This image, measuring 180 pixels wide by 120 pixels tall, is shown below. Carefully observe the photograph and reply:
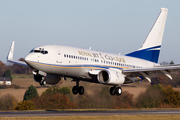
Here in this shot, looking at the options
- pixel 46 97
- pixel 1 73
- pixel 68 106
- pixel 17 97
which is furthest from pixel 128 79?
pixel 1 73

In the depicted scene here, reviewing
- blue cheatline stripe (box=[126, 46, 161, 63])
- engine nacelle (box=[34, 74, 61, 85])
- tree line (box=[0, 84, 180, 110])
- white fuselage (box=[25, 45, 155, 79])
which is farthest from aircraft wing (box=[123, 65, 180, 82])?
engine nacelle (box=[34, 74, 61, 85])

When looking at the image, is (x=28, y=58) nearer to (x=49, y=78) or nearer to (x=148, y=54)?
(x=49, y=78)

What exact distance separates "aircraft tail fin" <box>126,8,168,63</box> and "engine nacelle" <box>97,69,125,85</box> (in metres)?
10.4

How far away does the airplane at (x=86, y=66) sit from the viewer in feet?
111

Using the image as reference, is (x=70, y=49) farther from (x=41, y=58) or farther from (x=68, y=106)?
(x=68, y=106)

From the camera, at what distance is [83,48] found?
39438mm

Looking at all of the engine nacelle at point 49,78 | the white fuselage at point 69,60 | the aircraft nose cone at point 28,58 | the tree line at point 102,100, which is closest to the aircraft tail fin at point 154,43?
the tree line at point 102,100


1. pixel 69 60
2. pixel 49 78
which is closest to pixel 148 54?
pixel 49 78

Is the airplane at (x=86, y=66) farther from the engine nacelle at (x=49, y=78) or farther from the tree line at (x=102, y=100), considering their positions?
the tree line at (x=102, y=100)

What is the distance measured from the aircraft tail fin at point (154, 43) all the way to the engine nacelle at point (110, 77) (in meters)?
10.4

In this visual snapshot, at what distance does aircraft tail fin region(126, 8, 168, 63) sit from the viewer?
4953cm

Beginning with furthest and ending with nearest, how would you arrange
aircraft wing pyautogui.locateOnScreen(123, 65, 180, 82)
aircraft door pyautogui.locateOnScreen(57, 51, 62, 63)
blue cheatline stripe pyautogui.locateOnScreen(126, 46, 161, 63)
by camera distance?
blue cheatline stripe pyautogui.locateOnScreen(126, 46, 161, 63)
aircraft wing pyautogui.locateOnScreen(123, 65, 180, 82)
aircraft door pyautogui.locateOnScreen(57, 51, 62, 63)

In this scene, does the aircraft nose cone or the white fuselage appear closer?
the aircraft nose cone

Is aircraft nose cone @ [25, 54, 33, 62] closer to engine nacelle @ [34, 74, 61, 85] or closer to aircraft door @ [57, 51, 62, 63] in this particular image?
aircraft door @ [57, 51, 62, 63]
